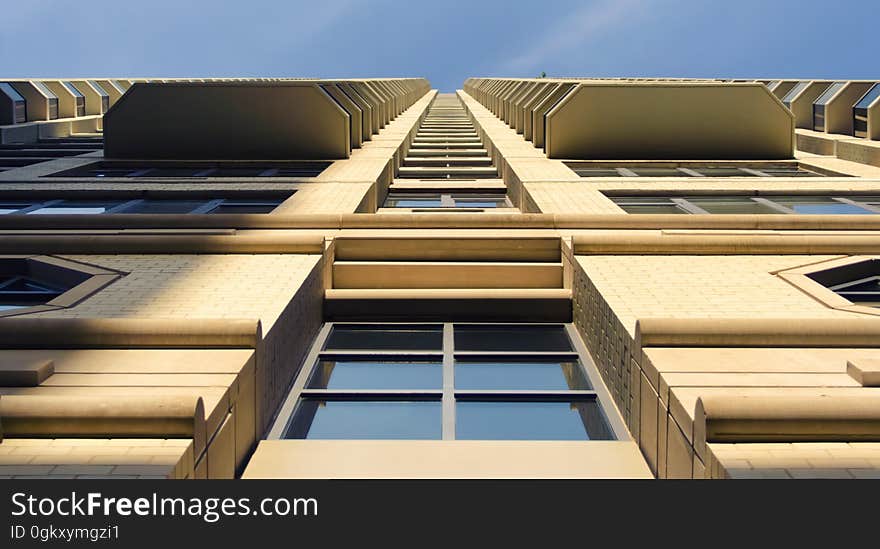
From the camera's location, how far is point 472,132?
48.1 m

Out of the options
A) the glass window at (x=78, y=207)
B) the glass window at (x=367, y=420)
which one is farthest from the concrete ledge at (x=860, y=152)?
the glass window at (x=78, y=207)

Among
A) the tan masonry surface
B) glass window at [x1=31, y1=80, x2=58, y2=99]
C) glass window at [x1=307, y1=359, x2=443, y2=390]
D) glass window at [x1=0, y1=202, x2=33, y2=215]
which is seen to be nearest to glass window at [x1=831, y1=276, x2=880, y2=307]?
the tan masonry surface

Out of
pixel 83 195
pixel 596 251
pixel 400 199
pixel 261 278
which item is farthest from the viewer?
pixel 400 199

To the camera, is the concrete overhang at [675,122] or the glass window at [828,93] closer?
the concrete overhang at [675,122]

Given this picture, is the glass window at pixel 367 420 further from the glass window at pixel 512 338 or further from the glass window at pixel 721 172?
the glass window at pixel 721 172

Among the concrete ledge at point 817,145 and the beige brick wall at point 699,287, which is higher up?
the concrete ledge at point 817,145

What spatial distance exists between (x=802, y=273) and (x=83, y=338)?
11296 mm

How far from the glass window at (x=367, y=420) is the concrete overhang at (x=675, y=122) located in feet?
60.1

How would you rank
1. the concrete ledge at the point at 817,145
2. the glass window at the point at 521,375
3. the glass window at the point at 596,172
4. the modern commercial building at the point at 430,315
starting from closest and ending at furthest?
the modern commercial building at the point at 430,315, the glass window at the point at 521,375, the glass window at the point at 596,172, the concrete ledge at the point at 817,145

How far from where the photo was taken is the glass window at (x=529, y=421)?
8688 millimetres

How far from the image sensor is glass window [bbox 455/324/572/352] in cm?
1143
